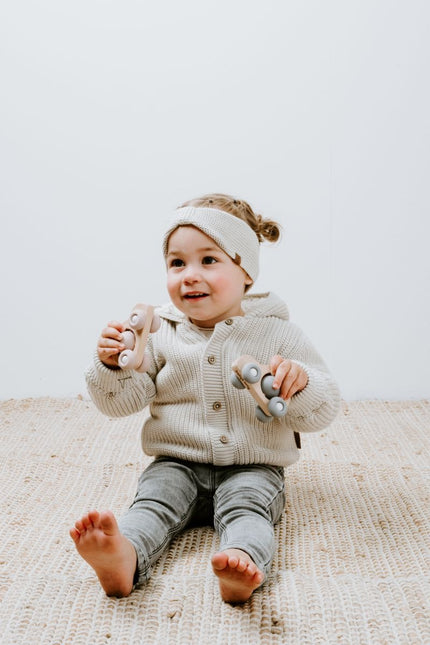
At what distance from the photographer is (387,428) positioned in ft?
5.27

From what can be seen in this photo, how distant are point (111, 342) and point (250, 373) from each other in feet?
0.62

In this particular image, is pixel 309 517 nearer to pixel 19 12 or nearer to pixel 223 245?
pixel 223 245

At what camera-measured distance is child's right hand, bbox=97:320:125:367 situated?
38.2 inches

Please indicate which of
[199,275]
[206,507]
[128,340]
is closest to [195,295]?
[199,275]

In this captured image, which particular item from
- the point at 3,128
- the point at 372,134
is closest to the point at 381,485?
the point at 372,134

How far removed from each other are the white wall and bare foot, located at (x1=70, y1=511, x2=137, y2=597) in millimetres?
1088

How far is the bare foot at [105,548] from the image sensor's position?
2.62 feet

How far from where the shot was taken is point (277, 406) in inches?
35.6

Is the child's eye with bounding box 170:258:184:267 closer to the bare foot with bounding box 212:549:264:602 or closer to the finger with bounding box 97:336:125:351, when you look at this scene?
the finger with bounding box 97:336:125:351

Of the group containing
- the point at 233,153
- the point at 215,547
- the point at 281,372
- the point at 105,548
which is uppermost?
the point at 233,153

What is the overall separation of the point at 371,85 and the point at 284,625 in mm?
1341

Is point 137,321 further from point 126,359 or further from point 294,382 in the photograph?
point 294,382

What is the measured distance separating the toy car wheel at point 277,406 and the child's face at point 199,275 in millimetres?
196

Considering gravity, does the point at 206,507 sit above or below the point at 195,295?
below
